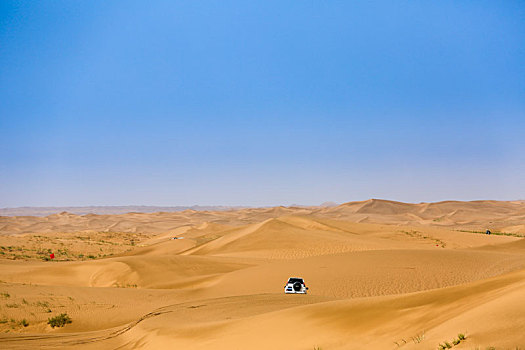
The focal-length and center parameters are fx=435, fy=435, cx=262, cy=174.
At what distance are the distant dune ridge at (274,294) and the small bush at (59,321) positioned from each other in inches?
7.3

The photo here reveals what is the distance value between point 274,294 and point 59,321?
736 centimetres

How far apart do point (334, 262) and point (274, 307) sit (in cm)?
1221

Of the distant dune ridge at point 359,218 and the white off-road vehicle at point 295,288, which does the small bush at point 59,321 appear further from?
the distant dune ridge at point 359,218

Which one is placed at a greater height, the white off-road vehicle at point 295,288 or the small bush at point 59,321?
the white off-road vehicle at point 295,288

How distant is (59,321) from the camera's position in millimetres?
13906

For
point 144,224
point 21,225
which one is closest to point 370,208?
point 144,224

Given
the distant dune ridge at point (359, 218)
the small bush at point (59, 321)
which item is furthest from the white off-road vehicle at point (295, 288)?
the distant dune ridge at point (359, 218)

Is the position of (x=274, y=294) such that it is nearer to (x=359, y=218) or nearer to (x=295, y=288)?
(x=295, y=288)

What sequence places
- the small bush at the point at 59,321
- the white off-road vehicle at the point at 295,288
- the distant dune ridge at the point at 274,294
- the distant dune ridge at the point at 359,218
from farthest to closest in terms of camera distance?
the distant dune ridge at the point at 359,218, the white off-road vehicle at the point at 295,288, the small bush at the point at 59,321, the distant dune ridge at the point at 274,294

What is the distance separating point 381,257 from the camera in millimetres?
25219

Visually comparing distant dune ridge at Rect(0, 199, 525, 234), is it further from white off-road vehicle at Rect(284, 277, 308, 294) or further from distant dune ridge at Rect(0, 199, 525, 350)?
white off-road vehicle at Rect(284, 277, 308, 294)

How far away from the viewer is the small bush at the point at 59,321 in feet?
45.3

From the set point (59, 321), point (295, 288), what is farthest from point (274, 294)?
point (59, 321)

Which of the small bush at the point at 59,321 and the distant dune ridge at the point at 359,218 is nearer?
the small bush at the point at 59,321
